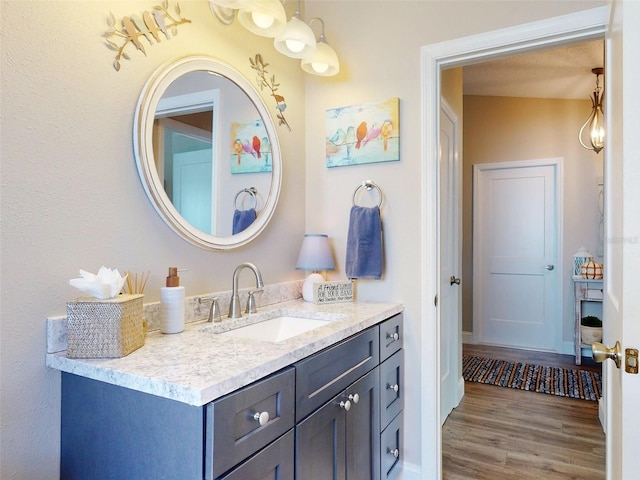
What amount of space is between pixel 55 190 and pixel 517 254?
4.41 meters

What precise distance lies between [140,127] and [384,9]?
140cm

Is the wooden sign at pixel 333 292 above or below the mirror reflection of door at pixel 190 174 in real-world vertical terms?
below

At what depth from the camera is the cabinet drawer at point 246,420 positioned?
33.2 inches

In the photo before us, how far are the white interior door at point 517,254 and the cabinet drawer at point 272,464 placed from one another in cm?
394

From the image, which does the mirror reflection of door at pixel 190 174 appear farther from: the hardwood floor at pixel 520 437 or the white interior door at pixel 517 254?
the white interior door at pixel 517 254

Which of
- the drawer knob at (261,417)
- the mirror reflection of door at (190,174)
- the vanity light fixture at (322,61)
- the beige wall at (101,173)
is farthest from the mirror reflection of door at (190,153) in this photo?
the drawer knob at (261,417)

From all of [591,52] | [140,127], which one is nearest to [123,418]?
[140,127]

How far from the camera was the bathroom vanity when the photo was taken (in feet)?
2.82

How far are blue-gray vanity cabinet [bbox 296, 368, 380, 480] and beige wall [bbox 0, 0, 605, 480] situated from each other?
0.41 m

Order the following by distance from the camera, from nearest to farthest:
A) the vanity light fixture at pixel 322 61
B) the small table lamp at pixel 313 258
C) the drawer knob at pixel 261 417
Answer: the drawer knob at pixel 261 417 → the vanity light fixture at pixel 322 61 → the small table lamp at pixel 313 258

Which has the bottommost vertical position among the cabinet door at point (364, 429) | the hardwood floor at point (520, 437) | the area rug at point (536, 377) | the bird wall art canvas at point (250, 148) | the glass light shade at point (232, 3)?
the hardwood floor at point (520, 437)

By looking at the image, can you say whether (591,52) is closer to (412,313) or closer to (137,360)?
(412,313)

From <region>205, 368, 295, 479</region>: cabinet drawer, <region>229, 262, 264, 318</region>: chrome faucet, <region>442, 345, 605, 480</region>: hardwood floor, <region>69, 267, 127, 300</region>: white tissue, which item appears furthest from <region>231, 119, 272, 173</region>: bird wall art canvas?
<region>442, 345, 605, 480</region>: hardwood floor

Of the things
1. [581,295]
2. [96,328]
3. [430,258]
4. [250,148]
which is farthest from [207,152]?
[581,295]
